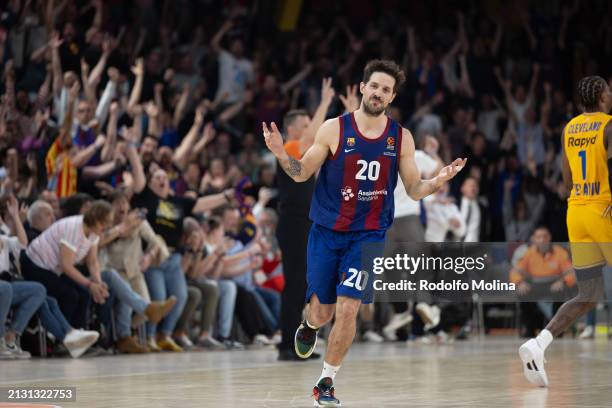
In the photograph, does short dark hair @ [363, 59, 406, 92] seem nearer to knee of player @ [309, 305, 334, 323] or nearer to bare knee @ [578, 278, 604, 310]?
knee of player @ [309, 305, 334, 323]

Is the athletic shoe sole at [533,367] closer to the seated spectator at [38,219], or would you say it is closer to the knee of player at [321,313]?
the knee of player at [321,313]

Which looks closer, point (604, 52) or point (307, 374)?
point (307, 374)

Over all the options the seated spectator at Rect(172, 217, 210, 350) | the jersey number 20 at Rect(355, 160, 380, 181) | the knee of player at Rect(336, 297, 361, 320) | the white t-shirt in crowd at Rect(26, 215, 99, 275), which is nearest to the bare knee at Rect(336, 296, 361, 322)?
the knee of player at Rect(336, 297, 361, 320)

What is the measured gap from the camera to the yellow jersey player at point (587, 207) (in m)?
8.84

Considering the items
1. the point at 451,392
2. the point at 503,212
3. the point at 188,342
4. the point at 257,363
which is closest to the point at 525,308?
the point at 503,212

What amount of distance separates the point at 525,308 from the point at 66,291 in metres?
7.97

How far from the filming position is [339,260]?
7953 millimetres

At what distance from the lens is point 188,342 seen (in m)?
14.3

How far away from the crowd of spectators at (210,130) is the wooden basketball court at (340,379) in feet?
3.46

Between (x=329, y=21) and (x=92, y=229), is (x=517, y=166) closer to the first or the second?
(x=329, y=21)

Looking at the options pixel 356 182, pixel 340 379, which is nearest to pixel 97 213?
pixel 340 379

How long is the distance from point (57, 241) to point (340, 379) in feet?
13.3

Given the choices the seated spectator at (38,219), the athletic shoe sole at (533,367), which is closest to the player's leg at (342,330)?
the athletic shoe sole at (533,367)

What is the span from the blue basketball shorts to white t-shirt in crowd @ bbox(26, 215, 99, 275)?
500 centimetres
